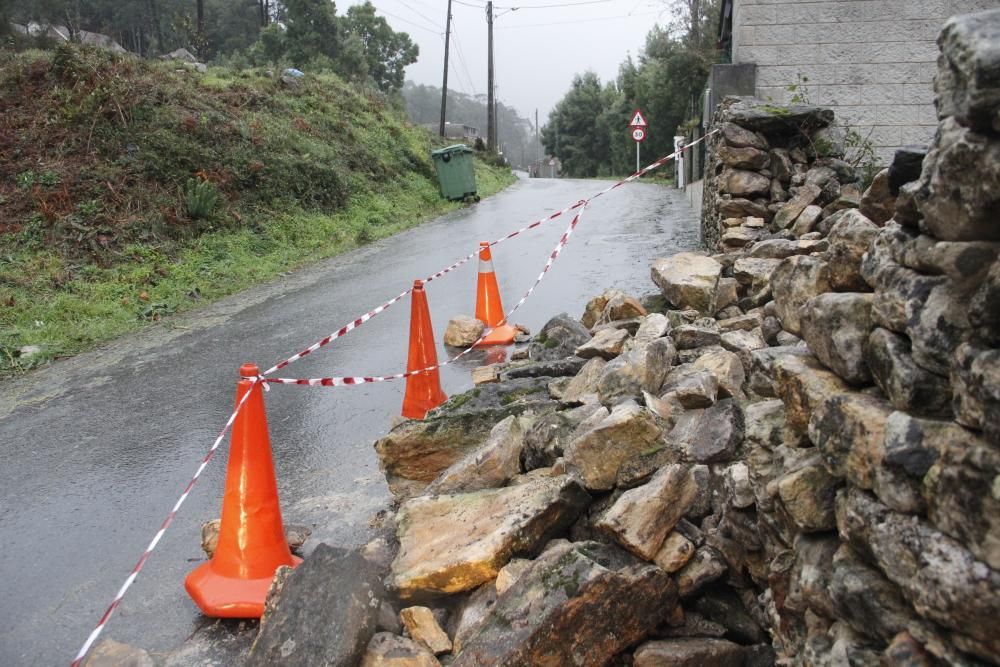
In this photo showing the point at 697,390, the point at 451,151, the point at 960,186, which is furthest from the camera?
the point at 451,151

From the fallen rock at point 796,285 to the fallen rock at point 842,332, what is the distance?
0.25m

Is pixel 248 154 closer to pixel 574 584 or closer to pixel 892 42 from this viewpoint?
pixel 892 42

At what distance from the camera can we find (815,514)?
277 centimetres

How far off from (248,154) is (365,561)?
→ 50.0 ft

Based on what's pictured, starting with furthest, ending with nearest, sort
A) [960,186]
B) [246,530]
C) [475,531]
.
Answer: [246,530], [475,531], [960,186]

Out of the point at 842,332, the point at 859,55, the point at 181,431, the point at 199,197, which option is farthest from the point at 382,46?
the point at 842,332

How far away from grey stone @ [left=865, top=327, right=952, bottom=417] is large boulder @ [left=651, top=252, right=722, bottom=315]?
13.9 feet

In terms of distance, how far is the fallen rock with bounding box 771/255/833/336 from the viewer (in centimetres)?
347

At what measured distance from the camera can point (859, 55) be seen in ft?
32.6

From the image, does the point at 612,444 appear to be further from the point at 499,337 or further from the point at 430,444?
the point at 499,337

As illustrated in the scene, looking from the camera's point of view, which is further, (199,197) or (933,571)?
(199,197)

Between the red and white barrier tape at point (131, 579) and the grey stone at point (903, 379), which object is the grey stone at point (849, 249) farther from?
the red and white barrier tape at point (131, 579)

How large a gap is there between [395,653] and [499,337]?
5194 millimetres

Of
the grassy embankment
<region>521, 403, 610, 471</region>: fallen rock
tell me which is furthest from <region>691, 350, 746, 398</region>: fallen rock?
the grassy embankment
